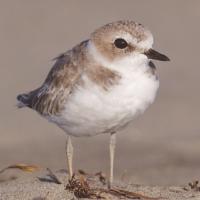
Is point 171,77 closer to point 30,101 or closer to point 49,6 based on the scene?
point 49,6

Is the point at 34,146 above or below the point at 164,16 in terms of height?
below

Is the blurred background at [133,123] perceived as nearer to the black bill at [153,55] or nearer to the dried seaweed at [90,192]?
the dried seaweed at [90,192]

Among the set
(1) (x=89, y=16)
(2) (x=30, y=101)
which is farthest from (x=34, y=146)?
(1) (x=89, y=16)

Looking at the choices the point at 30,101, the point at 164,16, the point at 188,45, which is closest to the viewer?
the point at 30,101

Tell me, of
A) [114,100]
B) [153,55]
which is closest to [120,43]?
[153,55]

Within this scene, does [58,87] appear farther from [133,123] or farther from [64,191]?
[133,123]

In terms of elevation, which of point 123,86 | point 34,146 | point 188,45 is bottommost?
point 123,86
